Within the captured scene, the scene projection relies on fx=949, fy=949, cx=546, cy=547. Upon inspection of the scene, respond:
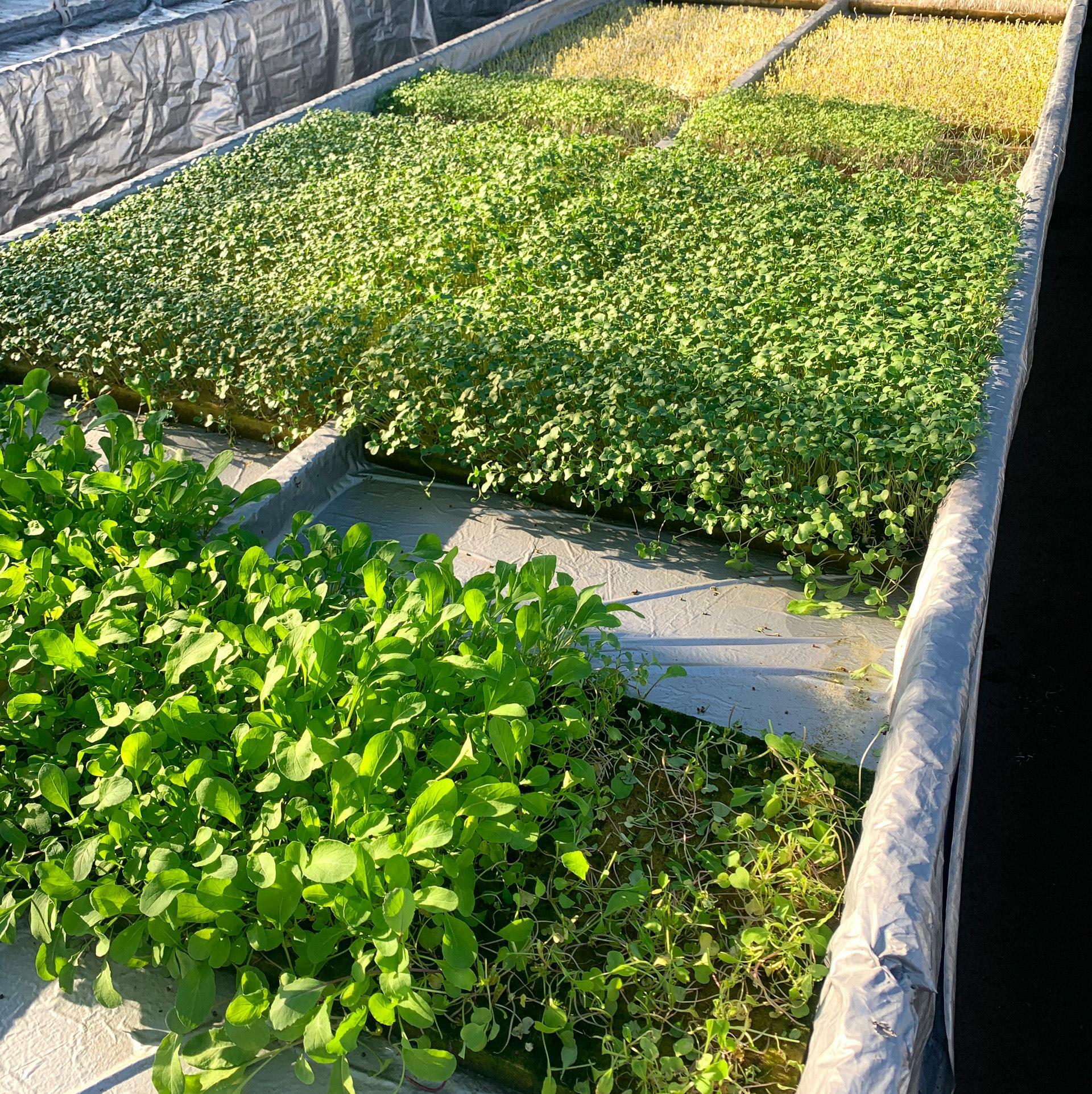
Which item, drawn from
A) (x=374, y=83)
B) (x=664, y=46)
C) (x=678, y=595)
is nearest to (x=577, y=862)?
(x=678, y=595)

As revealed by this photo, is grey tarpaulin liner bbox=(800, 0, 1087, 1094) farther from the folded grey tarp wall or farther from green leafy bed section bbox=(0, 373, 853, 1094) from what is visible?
the folded grey tarp wall

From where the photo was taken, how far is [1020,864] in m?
2.62

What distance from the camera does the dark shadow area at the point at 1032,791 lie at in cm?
228

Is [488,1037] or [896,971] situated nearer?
[896,971]

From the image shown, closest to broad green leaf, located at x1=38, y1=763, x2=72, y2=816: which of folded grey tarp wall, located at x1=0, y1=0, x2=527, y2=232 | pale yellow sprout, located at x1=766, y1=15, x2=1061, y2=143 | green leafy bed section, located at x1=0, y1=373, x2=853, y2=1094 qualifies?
green leafy bed section, located at x1=0, y1=373, x2=853, y2=1094

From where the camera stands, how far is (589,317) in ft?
12.0

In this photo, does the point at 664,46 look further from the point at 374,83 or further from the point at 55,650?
the point at 55,650

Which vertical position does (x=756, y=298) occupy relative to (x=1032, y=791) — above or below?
above

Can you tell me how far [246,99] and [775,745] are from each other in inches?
272

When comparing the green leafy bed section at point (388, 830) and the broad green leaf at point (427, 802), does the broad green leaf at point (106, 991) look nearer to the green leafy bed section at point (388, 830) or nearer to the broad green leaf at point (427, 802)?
the green leafy bed section at point (388, 830)

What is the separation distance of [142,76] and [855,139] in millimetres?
4830

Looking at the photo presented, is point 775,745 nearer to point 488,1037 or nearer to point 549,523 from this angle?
point 488,1037

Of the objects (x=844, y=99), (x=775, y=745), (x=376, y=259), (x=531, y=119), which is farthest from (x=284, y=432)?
(x=844, y=99)

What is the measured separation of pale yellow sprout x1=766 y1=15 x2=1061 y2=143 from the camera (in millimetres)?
6355
